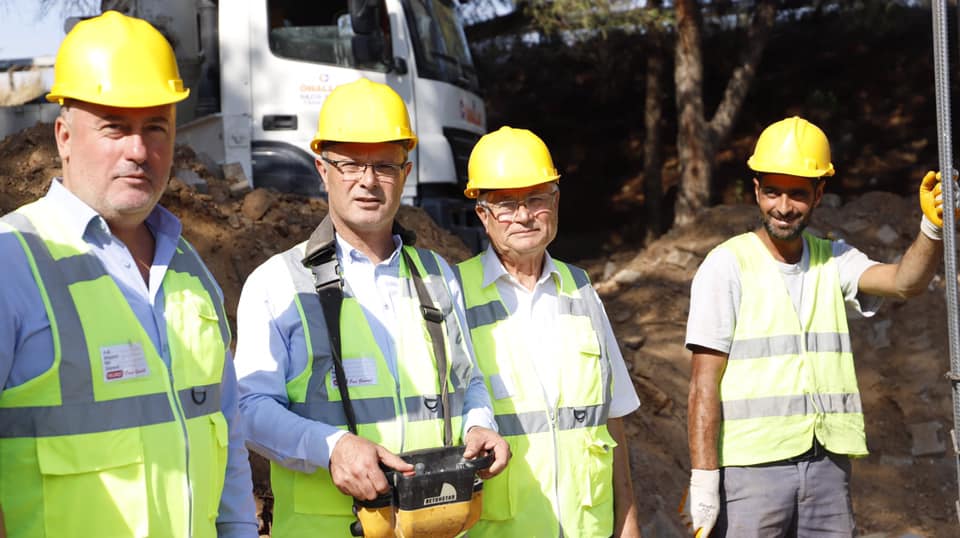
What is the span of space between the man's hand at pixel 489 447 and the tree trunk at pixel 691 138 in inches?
350

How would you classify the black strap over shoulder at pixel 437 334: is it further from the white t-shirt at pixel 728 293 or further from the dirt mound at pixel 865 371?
the dirt mound at pixel 865 371

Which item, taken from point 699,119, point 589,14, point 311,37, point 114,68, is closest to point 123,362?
point 114,68

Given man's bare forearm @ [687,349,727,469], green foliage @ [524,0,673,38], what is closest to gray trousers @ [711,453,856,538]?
man's bare forearm @ [687,349,727,469]

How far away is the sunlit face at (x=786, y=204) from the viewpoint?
3.71 metres

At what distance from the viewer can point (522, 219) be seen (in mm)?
3223

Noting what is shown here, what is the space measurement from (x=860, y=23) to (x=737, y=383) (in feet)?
39.4

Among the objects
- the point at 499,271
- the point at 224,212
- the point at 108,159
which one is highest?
the point at 108,159

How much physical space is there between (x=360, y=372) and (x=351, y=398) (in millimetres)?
74

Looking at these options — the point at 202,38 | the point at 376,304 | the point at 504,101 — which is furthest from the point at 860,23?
the point at 376,304

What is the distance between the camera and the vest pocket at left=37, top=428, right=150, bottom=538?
189 centimetres

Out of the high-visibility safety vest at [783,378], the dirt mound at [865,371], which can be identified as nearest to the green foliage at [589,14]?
the dirt mound at [865,371]

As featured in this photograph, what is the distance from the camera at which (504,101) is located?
51.1 feet

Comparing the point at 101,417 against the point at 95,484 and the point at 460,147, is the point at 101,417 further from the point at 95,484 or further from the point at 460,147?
the point at 460,147

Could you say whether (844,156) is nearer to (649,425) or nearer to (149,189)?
(649,425)
